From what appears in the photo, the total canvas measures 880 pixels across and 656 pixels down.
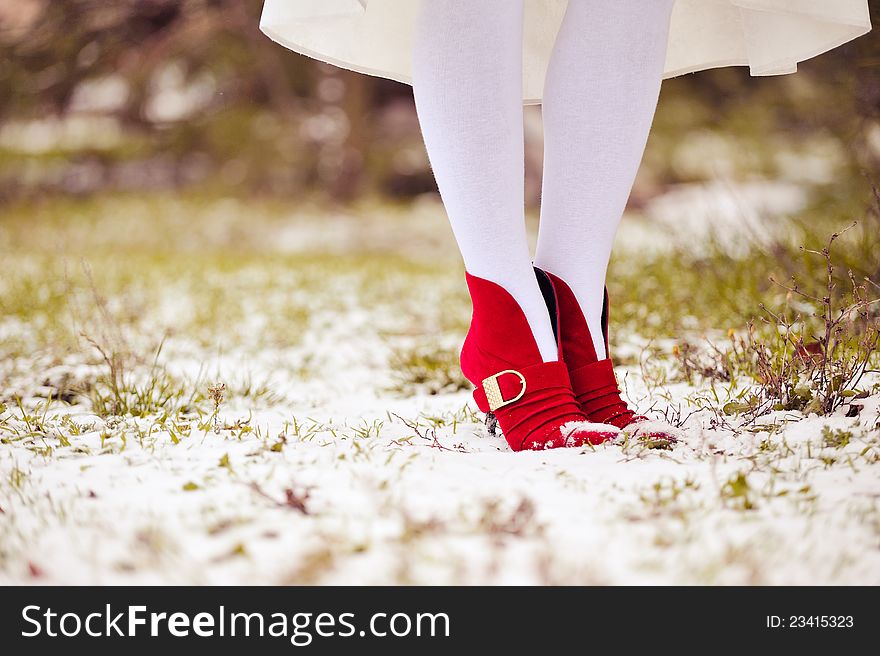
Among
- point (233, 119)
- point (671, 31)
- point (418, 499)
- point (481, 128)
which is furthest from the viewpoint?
point (233, 119)

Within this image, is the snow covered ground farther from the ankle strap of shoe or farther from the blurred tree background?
the blurred tree background

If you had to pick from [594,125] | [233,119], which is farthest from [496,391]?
[233,119]

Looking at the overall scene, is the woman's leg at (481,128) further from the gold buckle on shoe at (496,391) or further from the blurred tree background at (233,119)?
the blurred tree background at (233,119)

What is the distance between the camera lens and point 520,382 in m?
1.35

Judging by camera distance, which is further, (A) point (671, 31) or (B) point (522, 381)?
(A) point (671, 31)

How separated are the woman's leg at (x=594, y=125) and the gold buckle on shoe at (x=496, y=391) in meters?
0.20

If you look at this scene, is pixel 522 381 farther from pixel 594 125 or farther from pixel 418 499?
pixel 594 125

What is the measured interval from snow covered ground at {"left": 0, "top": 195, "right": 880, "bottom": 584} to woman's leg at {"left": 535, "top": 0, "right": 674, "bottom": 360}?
14.0 inches

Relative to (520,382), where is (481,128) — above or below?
above

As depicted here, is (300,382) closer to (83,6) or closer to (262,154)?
(83,6)

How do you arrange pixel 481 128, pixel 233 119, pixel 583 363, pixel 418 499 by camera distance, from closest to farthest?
pixel 418 499, pixel 481 128, pixel 583 363, pixel 233 119

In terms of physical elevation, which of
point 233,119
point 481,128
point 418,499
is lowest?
point 418,499

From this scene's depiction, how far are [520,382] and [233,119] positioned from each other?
9.65 meters

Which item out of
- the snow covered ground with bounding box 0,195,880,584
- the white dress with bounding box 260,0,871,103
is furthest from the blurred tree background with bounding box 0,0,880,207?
the snow covered ground with bounding box 0,195,880,584
